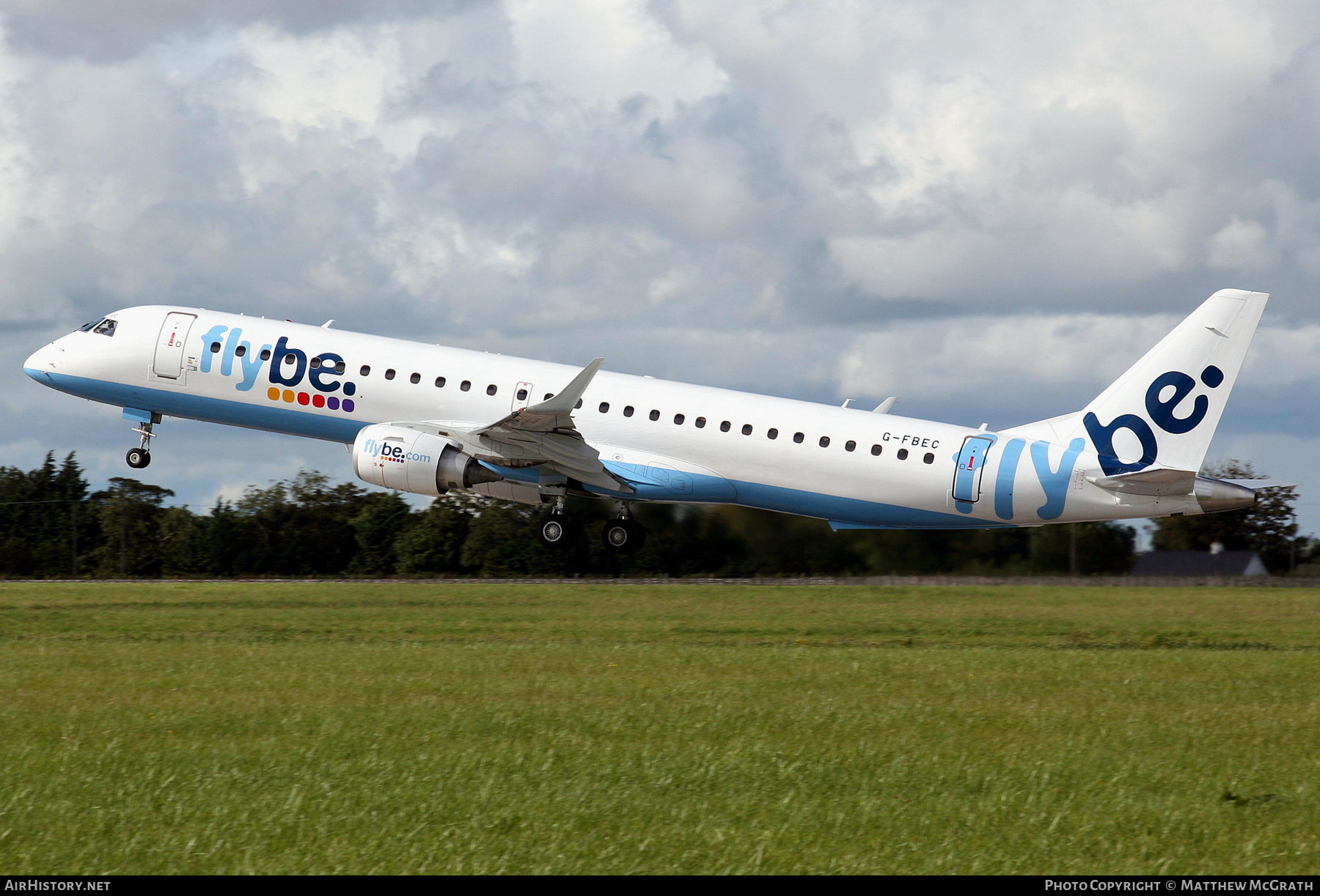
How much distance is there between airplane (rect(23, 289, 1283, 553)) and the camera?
34.7 metres

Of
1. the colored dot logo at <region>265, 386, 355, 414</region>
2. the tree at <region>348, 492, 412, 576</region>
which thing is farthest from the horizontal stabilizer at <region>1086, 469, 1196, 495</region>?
the tree at <region>348, 492, 412, 576</region>

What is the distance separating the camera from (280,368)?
3709cm

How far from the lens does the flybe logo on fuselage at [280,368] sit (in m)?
36.8

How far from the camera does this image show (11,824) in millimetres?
11297

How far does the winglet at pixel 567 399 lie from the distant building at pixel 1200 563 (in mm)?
21873

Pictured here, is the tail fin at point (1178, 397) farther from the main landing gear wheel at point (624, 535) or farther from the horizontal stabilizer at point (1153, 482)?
the main landing gear wheel at point (624, 535)

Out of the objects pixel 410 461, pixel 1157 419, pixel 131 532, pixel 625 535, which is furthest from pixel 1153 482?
pixel 131 532

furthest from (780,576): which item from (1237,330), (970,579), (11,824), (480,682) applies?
(11,824)

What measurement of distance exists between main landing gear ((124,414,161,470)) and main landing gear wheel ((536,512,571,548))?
11623 millimetres

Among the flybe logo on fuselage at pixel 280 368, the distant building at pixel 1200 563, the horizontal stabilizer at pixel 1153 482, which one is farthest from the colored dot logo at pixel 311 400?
the distant building at pixel 1200 563

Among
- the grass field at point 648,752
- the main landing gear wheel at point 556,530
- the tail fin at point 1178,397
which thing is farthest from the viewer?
the main landing gear wheel at point 556,530

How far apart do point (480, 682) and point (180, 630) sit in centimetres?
1078

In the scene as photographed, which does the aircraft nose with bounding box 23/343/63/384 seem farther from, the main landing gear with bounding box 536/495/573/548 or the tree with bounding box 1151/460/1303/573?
the tree with bounding box 1151/460/1303/573

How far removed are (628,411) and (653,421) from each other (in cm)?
76
